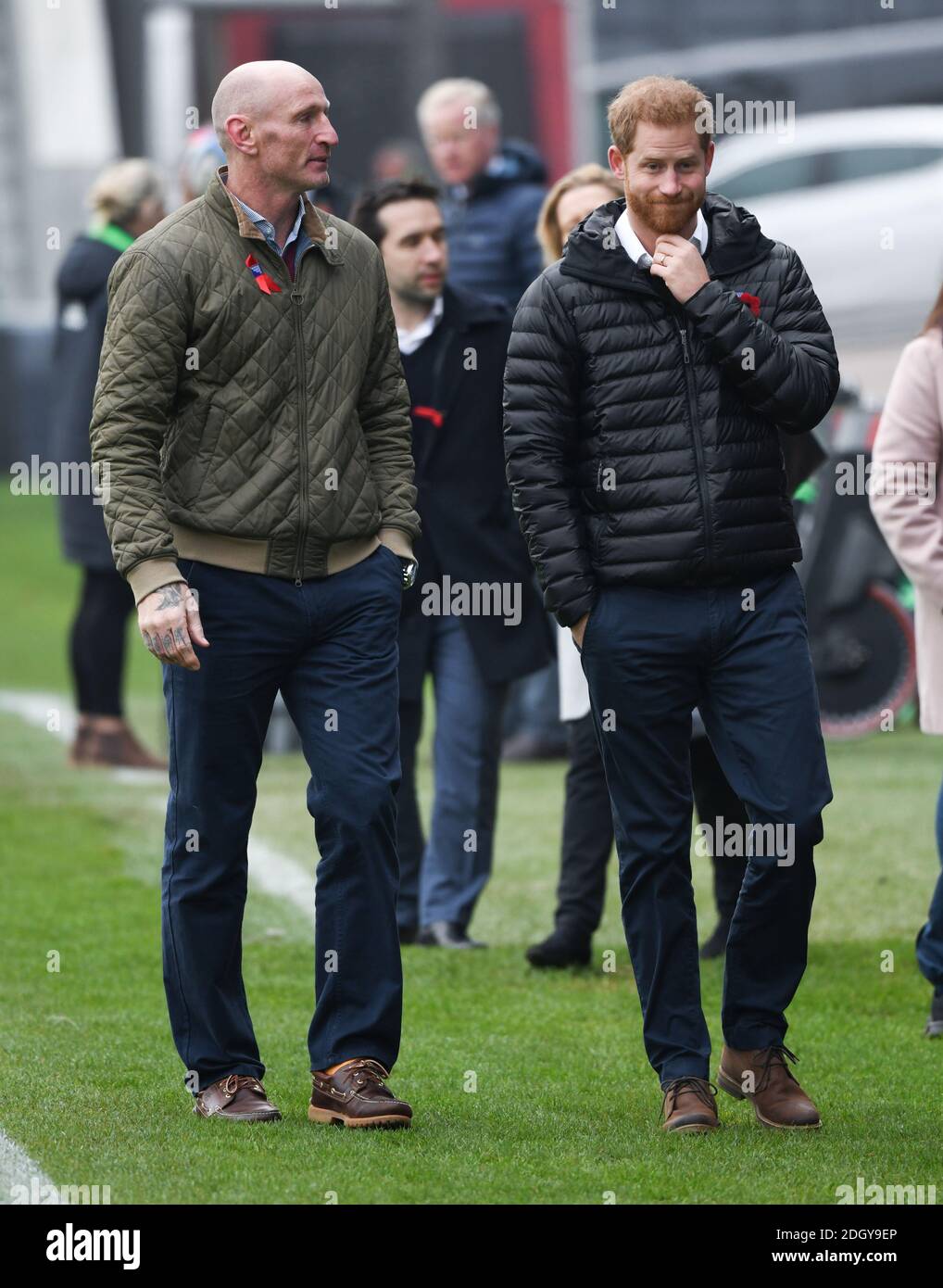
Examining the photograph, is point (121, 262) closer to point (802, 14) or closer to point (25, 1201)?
point (25, 1201)

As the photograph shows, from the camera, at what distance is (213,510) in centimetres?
519

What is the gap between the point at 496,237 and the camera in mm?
9586

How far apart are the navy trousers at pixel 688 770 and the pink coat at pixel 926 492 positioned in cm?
100

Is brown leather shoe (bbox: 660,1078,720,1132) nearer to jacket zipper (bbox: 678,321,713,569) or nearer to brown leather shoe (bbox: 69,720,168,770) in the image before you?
jacket zipper (bbox: 678,321,713,569)

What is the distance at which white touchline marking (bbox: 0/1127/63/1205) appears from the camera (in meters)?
4.74

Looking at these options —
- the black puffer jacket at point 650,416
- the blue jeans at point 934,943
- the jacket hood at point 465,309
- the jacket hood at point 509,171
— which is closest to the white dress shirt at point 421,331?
the jacket hood at point 465,309

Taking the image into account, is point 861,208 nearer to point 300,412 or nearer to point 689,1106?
point 300,412

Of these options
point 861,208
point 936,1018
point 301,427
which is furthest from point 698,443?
point 861,208

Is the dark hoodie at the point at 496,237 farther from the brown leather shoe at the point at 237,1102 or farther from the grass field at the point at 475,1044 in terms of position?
the brown leather shoe at the point at 237,1102

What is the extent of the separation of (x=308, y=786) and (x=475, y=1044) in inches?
51.0

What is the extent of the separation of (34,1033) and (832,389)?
262 centimetres

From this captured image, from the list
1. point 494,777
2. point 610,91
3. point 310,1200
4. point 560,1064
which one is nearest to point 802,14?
point 610,91

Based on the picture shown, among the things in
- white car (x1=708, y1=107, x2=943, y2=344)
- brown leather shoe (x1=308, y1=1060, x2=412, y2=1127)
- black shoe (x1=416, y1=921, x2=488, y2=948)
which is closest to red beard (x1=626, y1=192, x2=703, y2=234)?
brown leather shoe (x1=308, y1=1060, x2=412, y2=1127)

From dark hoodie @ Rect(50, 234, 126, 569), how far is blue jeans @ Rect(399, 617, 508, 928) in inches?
145
